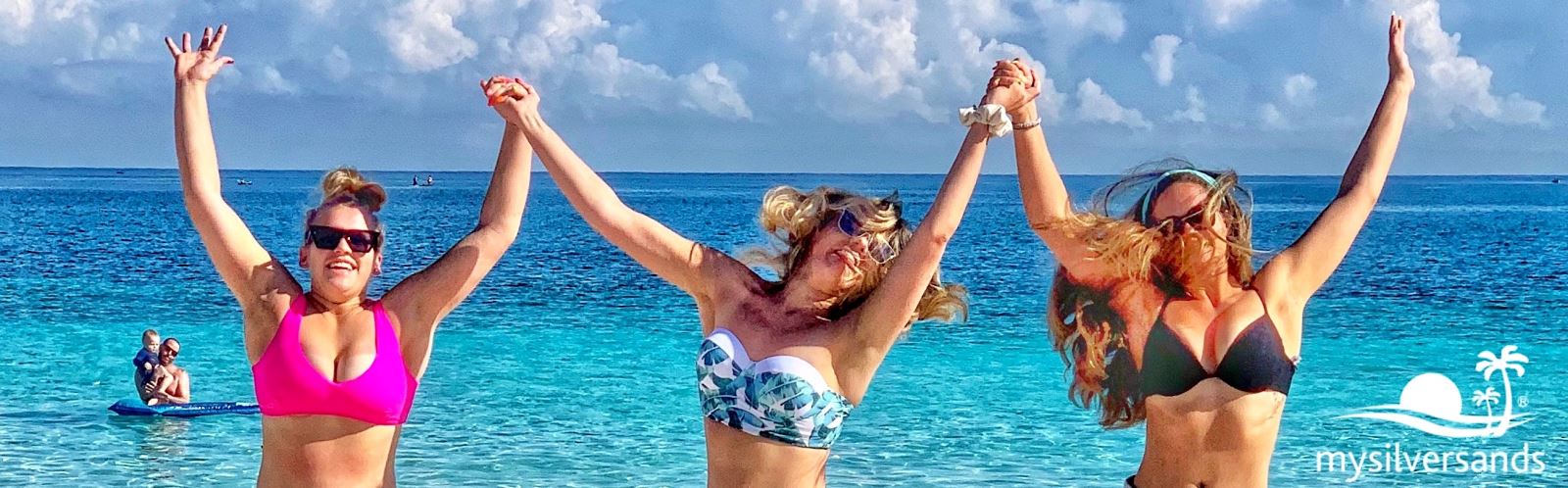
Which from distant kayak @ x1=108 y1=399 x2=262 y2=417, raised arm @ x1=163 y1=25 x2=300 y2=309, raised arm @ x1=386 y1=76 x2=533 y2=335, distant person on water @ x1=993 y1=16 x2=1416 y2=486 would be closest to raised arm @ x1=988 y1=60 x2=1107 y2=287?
distant person on water @ x1=993 y1=16 x2=1416 y2=486

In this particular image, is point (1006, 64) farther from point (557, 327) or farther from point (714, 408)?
point (557, 327)

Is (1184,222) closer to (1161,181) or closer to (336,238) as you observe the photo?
(1161,181)

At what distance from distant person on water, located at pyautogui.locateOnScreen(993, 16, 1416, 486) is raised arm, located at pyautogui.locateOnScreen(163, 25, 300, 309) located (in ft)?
6.40

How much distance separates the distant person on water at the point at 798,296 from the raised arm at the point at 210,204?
0.75 m

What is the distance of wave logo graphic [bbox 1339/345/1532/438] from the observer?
42.3 ft

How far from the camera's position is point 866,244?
13.1 ft

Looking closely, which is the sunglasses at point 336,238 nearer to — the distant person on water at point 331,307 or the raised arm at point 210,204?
the distant person on water at point 331,307

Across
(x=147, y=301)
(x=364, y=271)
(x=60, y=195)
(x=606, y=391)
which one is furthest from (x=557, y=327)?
(x=60, y=195)

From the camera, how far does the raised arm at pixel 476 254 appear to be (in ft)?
13.3

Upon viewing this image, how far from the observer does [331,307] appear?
407cm

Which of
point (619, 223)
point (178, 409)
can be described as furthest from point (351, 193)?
point (178, 409)

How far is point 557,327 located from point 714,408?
14.9 meters

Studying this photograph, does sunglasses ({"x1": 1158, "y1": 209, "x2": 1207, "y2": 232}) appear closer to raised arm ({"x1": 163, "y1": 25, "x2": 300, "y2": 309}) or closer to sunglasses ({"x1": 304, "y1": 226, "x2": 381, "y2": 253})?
sunglasses ({"x1": 304, "y1": 226, "x2": 381, "y2": 253})

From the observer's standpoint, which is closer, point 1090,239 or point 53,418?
point 1090,239
